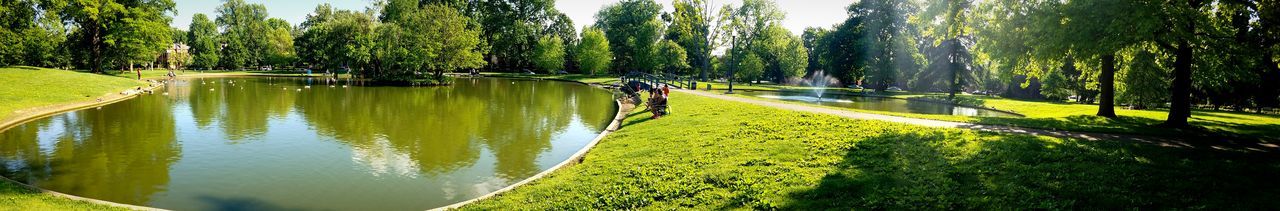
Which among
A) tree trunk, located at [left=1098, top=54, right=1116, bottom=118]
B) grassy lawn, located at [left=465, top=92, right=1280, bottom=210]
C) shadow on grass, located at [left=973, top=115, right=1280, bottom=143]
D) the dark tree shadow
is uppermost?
tree trunk, located at [left=1098, top=54, right=1116, bottom=118]

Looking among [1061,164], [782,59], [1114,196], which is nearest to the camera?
[1114,196]

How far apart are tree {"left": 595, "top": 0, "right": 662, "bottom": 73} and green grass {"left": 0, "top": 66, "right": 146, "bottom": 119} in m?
59.2

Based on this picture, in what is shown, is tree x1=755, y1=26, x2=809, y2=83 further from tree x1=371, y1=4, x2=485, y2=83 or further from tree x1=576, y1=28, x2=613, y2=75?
tree x1=371, y1=4, x2=485, y2=83


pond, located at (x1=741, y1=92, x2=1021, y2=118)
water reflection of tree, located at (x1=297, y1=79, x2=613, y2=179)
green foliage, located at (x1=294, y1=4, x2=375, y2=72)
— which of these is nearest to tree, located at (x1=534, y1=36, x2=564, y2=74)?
green foliage, located at (x1=294, y1=4, x2=375, y2=72)

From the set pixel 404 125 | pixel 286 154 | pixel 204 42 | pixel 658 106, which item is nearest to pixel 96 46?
pixel 204 42

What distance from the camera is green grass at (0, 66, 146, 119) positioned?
85.0ft

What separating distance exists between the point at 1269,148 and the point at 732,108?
14.5 m

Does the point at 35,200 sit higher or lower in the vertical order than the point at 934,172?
lower

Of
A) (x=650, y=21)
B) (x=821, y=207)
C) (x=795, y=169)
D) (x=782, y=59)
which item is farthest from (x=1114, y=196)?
(x=650, y=21)

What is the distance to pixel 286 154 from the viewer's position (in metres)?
16.5

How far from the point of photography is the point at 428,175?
13859 mm

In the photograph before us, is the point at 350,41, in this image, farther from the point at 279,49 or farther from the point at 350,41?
the point at 279,49

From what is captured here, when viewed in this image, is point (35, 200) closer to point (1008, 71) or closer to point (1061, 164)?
point (1061, 164)

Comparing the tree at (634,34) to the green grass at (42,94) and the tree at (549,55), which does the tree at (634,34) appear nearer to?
the tree at (549,55)
